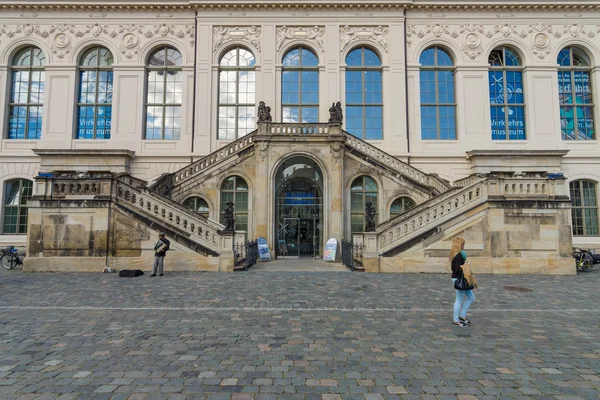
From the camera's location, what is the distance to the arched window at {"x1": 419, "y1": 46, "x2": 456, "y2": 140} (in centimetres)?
2427

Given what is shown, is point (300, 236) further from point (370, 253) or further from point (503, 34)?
point (503, 34)

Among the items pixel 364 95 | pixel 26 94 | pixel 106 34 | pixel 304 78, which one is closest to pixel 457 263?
pixel 364 95

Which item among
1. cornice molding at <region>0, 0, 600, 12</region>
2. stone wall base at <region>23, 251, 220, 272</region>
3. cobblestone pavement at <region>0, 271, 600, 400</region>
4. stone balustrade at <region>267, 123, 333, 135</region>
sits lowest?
cobblestone pavement at <region>0, 271, 600, 400</region>

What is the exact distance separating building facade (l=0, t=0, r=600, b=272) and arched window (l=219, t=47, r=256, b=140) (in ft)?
0.24

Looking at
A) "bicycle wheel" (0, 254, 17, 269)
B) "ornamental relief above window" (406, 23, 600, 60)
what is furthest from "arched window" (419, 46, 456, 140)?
"bicycle wheel" (0, 254, 17, 269)

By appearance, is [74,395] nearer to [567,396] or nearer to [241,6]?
[567,396]

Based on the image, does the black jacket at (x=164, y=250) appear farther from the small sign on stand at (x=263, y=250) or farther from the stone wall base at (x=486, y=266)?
the stone wall base at (x=486, y=266)

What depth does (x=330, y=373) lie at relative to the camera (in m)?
4.52

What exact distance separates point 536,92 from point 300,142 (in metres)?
16.8

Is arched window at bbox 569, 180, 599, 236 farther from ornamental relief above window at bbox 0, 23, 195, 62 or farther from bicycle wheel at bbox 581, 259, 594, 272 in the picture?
ornamental relief above window at bbox 0, 23, 195, 62

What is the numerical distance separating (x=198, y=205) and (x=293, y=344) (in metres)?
15.6

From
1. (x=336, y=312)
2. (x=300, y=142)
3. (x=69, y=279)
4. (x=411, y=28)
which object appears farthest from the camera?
(x=411, y=28)

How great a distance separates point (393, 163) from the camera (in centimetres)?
2031

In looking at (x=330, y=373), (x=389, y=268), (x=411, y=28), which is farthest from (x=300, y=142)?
(x=330, y=373)
